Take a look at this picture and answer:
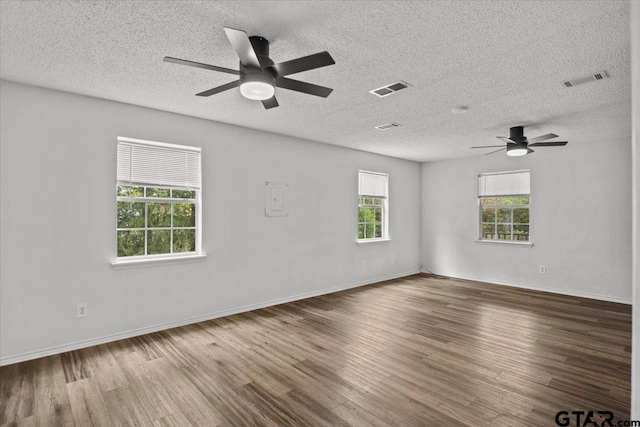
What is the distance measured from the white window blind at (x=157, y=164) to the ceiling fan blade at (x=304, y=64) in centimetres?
238

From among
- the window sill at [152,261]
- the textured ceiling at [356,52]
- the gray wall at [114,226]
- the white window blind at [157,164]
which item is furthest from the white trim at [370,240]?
the white window blind at [157,164]

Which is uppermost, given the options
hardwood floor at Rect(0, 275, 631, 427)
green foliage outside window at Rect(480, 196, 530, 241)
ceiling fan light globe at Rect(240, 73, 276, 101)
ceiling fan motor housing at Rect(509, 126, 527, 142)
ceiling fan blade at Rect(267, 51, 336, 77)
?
ceiling fan motor housing at Rect(509, 126, 527, 142)

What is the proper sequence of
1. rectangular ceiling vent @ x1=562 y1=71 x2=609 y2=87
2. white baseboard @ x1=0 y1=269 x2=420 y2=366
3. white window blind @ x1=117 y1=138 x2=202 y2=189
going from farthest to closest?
white window blind @ x1=117 y1=138 x2=202 y2=189 → white baseboard @ x1=0 y1=269 x2=420 y2=366 → rectangular ceiling vent @ x1=562 y1=71 x2=609 y2=87

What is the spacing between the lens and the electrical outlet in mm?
3410

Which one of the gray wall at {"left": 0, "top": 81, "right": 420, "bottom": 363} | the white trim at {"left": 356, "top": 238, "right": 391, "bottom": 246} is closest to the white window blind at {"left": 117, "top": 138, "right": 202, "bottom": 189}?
the gray wall at {"left": 0, "top": 81, "right": 420, "bottom": 363}

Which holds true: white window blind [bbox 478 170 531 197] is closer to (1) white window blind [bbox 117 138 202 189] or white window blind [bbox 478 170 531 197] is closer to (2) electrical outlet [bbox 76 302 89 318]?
(1) white window blind [bbox 117 138 202 189]

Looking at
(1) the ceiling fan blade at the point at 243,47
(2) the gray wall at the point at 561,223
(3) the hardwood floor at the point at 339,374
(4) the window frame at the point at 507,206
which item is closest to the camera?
(1) the ceiling fan blade at the point at 243,47

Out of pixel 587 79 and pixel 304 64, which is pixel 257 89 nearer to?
pixel 304 64

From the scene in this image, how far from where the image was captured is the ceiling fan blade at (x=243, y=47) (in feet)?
6.14

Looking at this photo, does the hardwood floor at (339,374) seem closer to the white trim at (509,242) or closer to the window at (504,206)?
the white trim at (509,242)

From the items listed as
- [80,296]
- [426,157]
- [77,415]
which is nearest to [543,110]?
[426,157]

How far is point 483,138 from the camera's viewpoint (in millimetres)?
5301

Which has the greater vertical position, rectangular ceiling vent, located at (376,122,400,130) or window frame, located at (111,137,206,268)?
rectangular ceiling vent, located at (376,122,400,130)

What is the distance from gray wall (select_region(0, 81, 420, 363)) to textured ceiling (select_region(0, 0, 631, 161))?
0.34 metres
